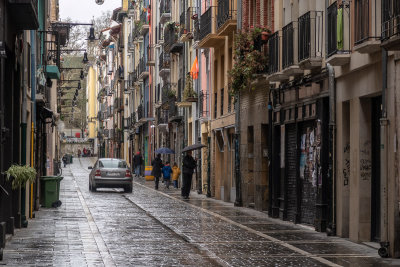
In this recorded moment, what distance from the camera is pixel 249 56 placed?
2648cm

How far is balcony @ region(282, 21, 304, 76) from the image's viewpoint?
2214cm

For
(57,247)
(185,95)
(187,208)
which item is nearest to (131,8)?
(185,95)

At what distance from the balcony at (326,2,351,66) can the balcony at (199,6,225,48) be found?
15.3 metres

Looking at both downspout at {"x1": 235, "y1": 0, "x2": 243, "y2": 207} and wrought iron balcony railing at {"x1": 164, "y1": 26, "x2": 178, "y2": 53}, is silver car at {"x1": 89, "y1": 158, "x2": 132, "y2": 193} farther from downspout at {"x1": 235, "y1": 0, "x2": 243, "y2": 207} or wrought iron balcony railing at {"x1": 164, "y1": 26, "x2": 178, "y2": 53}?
wrought iron balcony railing at {"x1": 164, "y1": 26, "x2": 178, "y2": 53}

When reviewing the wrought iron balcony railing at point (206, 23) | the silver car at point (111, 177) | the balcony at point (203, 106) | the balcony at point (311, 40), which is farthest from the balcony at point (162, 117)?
the balcony at point (311, 40)

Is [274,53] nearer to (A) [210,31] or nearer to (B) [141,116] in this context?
(A) [210,31]

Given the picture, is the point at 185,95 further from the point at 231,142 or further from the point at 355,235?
the point at 355,235

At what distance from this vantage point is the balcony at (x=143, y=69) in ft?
231

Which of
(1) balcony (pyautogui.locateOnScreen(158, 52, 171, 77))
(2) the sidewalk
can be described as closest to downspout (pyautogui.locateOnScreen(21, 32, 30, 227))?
(2) the sidewalk

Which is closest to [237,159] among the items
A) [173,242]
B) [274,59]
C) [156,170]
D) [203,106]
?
[274,59]

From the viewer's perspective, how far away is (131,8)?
84.1 m

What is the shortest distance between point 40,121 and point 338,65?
1197 centimetres

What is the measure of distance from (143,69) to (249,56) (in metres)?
45.8

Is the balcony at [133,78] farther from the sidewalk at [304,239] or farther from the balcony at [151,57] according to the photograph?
the sidewalk at [304,239]
